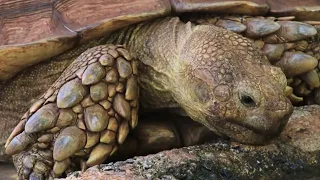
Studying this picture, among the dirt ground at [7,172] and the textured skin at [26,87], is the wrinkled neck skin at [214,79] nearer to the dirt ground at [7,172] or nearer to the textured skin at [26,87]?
the textured skin at [26,87]

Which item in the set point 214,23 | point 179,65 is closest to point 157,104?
point 179,65

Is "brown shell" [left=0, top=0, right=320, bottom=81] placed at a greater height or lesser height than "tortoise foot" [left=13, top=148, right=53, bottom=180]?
greater

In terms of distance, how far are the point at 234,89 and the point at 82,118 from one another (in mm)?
693

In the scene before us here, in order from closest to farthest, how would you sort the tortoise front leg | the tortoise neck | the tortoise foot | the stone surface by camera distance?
the stone surface
the tortoise front leg
the tortoise foot
the tortoise neck

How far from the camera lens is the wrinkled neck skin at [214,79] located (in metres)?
2.47

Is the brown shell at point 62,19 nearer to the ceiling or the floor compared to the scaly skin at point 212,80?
nearer to the ceiling

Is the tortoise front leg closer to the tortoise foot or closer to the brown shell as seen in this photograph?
the tortoise foot

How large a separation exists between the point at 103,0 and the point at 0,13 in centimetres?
54

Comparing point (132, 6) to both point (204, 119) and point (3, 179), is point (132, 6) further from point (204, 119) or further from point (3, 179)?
point (3, 179)

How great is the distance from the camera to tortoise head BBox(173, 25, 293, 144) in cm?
246

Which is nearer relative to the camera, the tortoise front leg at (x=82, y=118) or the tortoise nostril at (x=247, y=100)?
the tortoise nostril at (x=247, y=100)

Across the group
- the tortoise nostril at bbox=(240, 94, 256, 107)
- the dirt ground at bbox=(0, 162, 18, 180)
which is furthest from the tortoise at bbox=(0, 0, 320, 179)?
the dirt ground at bbox=(0, 162, 18, 180)

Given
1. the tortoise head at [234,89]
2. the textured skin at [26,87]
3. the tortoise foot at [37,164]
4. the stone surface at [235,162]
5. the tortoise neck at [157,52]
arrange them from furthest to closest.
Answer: the textured skin at [26,87] → the tortoise neck at [157,52] → the tortoise foot at [37,164] → the tortoise head at [234,89] → the stone surface at [235,162]

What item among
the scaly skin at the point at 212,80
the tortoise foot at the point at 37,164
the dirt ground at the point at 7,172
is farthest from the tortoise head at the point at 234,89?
the dirt ground at the point at 7,172
